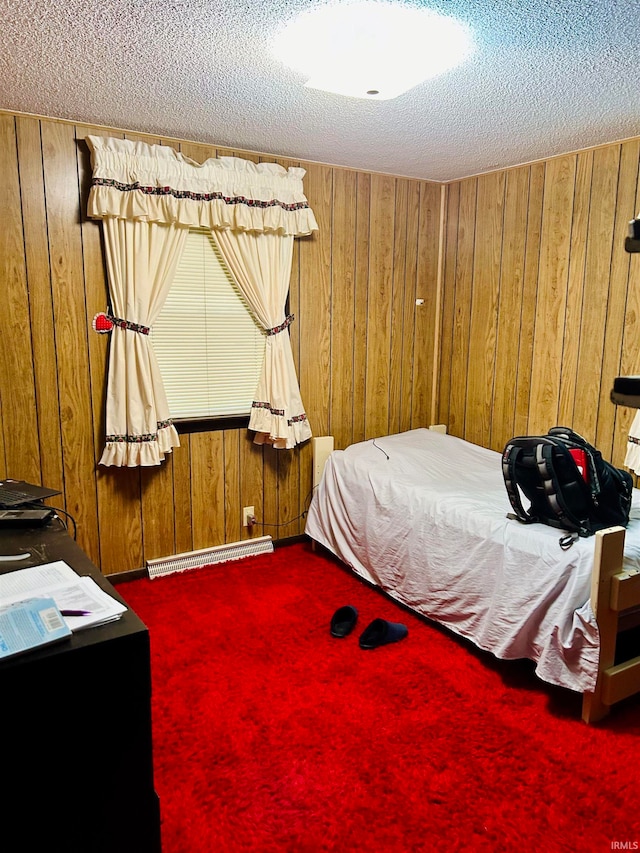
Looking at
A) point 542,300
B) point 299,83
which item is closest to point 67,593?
point 299,83

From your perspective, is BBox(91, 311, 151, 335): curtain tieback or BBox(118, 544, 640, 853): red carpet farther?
BBox(91, 311, 151, 335): curtain tieback

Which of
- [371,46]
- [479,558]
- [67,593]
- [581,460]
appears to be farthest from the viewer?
[479,558]

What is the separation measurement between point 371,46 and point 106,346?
198 cm

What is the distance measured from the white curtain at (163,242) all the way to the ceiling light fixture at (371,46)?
1069 mm

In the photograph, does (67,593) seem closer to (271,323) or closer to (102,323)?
(102,323)

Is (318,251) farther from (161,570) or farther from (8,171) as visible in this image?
(161,570)

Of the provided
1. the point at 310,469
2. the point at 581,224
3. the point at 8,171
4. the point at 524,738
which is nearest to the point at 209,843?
the point at 524,738

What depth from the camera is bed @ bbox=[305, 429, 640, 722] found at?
220 cm

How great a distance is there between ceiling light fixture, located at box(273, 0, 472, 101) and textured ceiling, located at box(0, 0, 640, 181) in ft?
0.24

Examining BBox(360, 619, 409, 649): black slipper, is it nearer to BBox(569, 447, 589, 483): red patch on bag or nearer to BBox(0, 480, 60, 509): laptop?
BBox(569, 447, 589, 483): red patch on bag

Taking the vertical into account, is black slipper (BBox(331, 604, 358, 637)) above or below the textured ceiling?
below

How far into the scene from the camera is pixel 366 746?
2.12m

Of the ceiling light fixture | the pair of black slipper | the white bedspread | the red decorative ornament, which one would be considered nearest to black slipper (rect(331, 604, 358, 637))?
the pair of black slipper

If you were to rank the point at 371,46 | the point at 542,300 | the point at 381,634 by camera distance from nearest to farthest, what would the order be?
1. the point at 371,46
2. the point at 381,634
3. the point at 542,300
